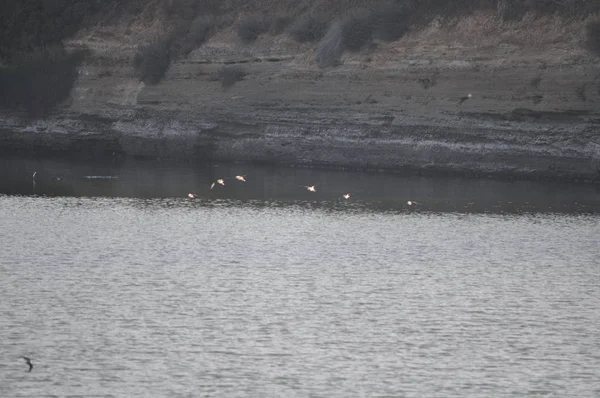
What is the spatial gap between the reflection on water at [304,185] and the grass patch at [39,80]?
9.51 m

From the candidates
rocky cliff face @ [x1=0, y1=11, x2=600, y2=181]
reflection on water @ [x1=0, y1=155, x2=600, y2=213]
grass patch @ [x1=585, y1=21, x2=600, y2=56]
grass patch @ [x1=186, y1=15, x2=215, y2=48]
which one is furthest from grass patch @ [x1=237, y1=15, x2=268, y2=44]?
grass patch @ [x1=585, y1=21, x2=600, y2=56]

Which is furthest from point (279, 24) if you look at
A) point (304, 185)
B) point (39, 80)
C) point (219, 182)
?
point (219, 182)

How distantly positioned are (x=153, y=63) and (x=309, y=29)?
837 centimetres

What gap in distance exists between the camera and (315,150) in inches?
2004

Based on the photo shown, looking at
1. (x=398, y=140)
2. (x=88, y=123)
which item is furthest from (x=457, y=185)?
(x=88, y=123)

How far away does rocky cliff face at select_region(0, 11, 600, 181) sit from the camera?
150 ft

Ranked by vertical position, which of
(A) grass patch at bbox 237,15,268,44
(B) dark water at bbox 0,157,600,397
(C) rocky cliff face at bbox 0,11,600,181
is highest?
(A) grass patch at bbox 237,15,268,44

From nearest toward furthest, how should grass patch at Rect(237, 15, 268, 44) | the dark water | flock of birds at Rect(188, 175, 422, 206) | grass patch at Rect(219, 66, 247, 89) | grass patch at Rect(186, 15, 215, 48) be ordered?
the dark water, flock of birds at Rect(188, 175, 422, 206), grass patch at Rect(219, 66, 247, 89), grass patch at Rect(237, 15, 268, 44), grass patch at Rect(186, 15, 215, 48)

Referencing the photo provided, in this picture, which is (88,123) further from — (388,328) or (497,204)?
(388,328)

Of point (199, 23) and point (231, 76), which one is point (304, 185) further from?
point (199, 23)

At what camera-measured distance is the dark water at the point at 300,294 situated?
1842 centimetres

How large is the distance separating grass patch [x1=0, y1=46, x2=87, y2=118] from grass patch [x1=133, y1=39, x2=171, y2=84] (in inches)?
172

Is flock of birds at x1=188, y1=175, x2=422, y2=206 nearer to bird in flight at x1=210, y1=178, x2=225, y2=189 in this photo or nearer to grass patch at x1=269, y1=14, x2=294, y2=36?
bird in flight at x1=210, y1=178, x2=225, y2=189

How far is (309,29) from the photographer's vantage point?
54.5m
